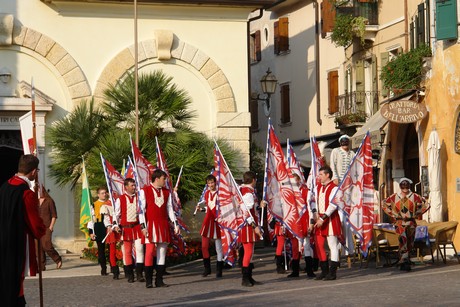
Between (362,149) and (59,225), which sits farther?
(59,225)

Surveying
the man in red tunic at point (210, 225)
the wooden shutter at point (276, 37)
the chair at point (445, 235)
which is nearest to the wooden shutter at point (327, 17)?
the wooden shutter at point (276, 37)

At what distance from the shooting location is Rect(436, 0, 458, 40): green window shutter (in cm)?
2686

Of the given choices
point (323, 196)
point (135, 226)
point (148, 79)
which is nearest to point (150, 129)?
point (148, 79)

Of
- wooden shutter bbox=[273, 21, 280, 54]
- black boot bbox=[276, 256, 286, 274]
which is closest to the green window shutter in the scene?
black boot bbox=[276, 256, 286, 274]

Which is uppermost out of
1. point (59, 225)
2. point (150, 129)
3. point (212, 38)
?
point (212, 38)

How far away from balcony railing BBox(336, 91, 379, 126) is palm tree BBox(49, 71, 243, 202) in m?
13.4

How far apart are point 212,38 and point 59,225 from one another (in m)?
5.92

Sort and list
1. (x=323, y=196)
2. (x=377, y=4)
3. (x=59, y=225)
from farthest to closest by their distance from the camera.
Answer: (x=377, y=4) → (x=59, y=225) → (x=323, y=196)

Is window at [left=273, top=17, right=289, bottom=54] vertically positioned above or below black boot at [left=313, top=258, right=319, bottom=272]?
above

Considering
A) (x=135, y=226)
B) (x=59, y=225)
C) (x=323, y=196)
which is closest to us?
(x=323, y=196)

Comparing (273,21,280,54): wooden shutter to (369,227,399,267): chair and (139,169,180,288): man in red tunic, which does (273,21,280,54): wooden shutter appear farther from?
(139,169,180,288): man in red tunic

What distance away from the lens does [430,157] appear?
2705 cm

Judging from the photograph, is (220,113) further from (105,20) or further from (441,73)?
(441,73)

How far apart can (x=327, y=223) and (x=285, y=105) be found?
97.2ft
